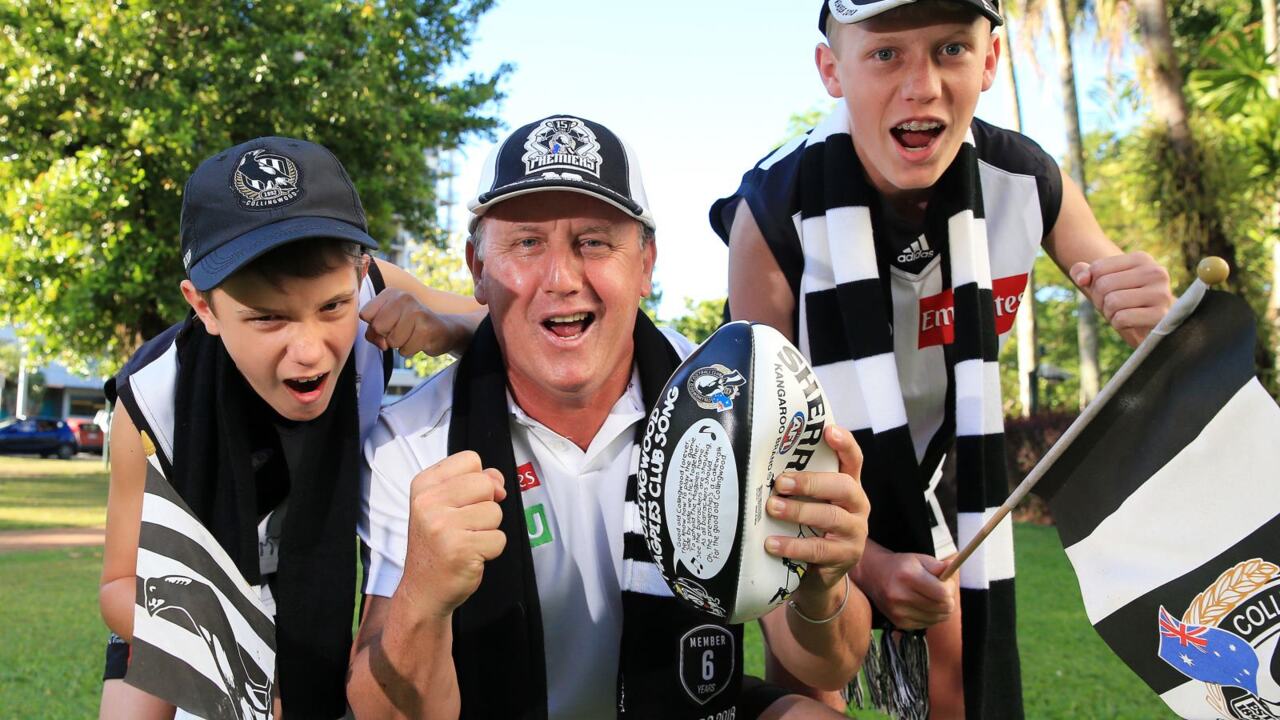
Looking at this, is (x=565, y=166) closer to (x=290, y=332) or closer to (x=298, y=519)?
(x=290, y=332)

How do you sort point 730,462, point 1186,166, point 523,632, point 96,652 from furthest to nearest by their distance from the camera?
point 1186,166
point 96,652
point 523,632
point 730,462

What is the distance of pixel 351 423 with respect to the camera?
3.11 m

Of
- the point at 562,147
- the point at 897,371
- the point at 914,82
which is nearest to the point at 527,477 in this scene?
the point at 562,147

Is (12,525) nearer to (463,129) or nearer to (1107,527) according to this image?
(463,129)

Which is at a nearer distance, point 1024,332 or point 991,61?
point 991,61

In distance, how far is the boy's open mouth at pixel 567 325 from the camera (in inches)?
116

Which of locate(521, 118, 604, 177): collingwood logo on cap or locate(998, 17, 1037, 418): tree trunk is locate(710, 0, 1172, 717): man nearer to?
locate(521, 118, 604, 177): collingwood logo on cap

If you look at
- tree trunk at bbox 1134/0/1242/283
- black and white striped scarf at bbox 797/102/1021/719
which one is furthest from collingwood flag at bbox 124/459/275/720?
tree trunk at bbox 1134/0/1242/283

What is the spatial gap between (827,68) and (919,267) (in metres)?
0.66

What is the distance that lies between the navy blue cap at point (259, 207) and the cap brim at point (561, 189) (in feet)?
1.06

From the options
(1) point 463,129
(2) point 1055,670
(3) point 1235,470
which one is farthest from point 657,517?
(1) point 463,129

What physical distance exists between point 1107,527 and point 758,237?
1.26 metres

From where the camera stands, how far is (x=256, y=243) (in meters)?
2.86

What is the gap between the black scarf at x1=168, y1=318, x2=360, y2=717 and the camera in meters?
3.02
